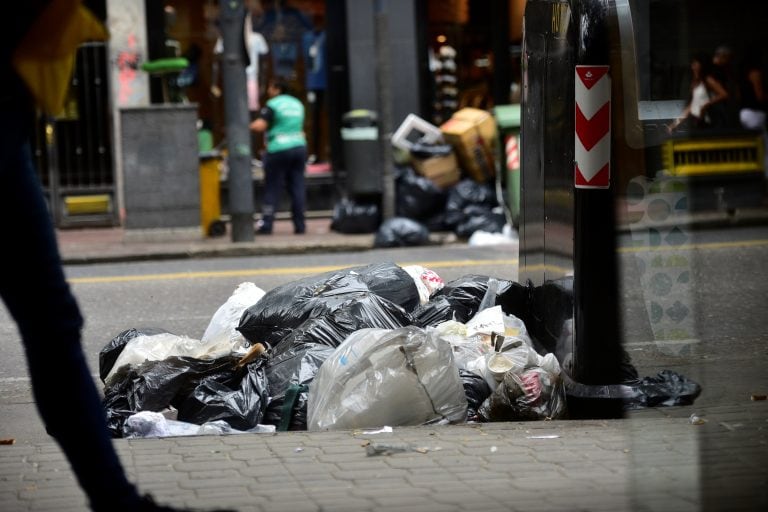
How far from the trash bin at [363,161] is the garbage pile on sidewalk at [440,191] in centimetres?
16

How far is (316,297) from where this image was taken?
226 inches

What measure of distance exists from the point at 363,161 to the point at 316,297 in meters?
7.99

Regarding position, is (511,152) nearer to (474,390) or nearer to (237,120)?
(237,120)

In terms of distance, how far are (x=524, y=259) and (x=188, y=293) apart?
4.08 metres

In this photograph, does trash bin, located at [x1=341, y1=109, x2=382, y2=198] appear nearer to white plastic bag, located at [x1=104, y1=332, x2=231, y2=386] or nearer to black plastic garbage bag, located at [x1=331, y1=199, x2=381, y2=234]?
black plastic garbage bag, located at [x1=331, y1=199, x2=381, y2=234]

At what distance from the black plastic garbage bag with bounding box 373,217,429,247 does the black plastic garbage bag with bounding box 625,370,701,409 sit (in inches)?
304

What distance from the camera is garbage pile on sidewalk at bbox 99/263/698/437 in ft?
15.6

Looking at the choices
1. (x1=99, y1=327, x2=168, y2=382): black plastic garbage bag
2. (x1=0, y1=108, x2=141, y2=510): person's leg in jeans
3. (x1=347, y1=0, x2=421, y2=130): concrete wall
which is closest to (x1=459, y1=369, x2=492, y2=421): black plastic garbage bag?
(x1=99, y1=327, x2=168, y2=382): black plastic garbage bag

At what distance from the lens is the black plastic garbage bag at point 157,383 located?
199 inches

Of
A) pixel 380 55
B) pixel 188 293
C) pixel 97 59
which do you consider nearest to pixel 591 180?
pixel 188 293

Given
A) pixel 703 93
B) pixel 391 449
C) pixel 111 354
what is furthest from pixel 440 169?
pixel 391 449

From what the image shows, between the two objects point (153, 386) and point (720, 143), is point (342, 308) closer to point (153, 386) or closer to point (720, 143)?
point (153, 386)

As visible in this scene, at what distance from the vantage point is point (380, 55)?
13.2 metres

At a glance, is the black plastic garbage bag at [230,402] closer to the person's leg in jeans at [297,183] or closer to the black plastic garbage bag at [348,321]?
the black plastic garbage bag at [348,321]
